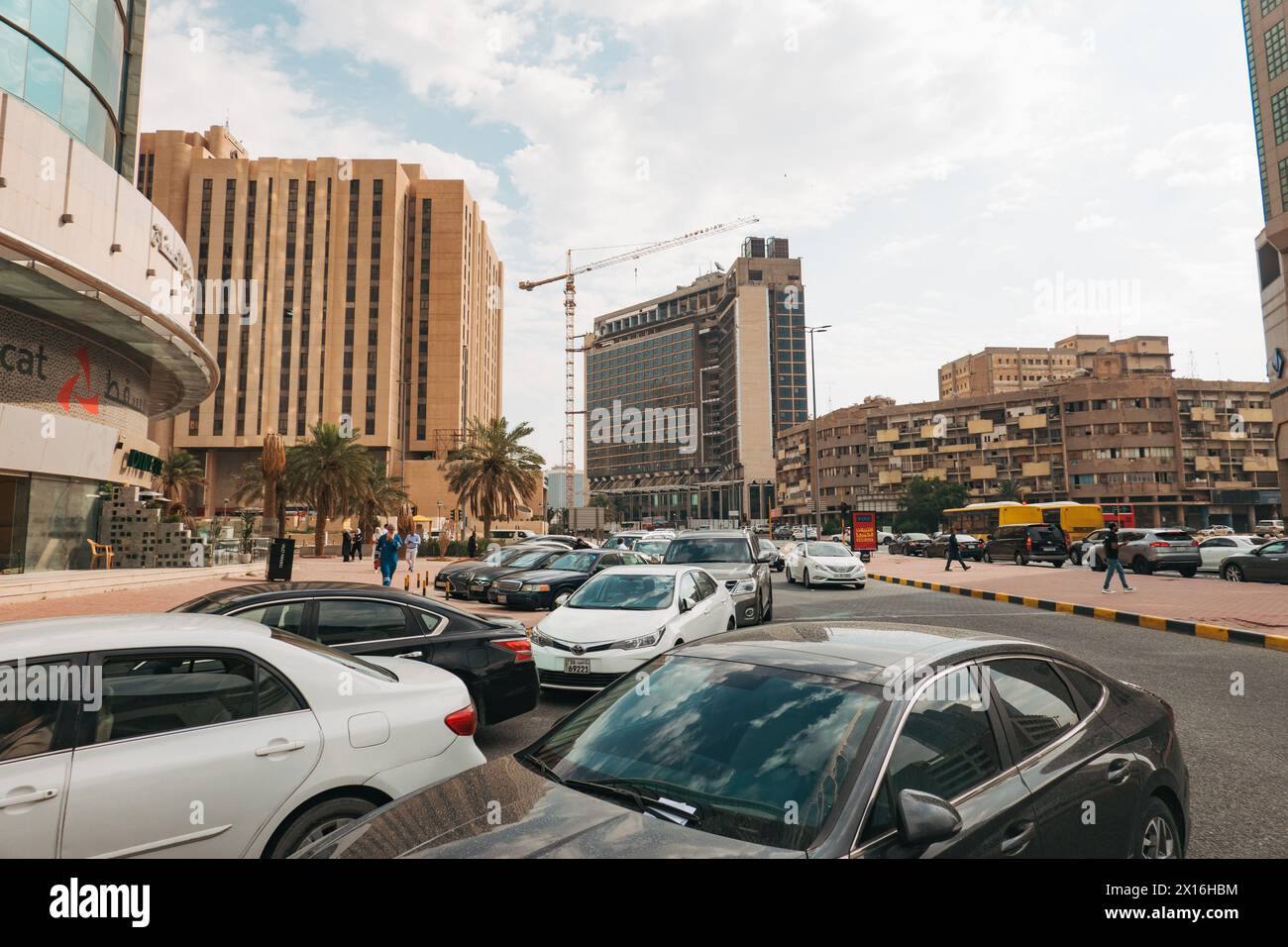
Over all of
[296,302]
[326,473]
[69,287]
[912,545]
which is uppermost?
[296,302]

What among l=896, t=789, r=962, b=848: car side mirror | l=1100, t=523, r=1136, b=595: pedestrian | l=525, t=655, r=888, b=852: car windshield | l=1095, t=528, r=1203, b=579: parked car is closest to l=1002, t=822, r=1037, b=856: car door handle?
l=896, t=789, r=962, b=848: car side mirror

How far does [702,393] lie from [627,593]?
160 meters

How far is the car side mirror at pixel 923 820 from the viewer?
6.86ft

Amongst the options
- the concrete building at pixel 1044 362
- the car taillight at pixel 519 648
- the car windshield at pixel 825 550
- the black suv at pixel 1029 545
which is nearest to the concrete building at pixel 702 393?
the concrete building at pixel 1044 362

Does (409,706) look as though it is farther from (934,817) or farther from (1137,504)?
(1137,504)

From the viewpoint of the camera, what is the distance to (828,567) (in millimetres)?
21703

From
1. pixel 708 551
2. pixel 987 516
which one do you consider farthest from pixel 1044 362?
pixel 708 551

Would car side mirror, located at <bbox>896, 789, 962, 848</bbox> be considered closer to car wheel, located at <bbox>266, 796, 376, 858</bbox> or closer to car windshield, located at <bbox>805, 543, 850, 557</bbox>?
car wheel, located at <bbox>266, 796, 376, 858</bbox>

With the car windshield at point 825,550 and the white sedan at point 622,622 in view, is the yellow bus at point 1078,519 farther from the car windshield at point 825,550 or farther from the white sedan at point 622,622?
the white sedan at point 622,622

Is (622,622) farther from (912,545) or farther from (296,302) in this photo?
(296,302)

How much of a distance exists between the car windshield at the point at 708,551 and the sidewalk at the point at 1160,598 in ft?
23.6

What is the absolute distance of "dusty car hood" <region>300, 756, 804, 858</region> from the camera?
2082mm

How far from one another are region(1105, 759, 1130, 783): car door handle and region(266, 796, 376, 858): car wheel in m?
3.07
